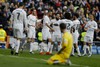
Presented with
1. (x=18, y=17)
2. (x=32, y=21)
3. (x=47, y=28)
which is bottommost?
(x=47, y=28)

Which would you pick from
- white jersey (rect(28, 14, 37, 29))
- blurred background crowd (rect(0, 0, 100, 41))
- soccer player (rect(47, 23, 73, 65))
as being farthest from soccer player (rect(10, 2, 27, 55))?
blurred background crowd (rect(0, 0, 100, 41))

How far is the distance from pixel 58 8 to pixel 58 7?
2.90 feet

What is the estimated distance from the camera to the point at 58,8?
36312 millimetres

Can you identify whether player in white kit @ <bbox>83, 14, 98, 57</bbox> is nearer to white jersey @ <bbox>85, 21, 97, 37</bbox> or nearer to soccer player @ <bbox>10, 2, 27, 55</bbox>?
white jersey @ <bbox>85, 21, 97, 37</bbox>

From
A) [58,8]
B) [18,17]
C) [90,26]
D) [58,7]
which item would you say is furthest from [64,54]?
[58,7]

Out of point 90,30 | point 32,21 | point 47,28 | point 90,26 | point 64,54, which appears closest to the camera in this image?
point 64,54

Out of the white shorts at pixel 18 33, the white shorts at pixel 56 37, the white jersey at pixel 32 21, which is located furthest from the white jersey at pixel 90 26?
the white shorts at pixel 18 33

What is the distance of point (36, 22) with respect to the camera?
26422 mm

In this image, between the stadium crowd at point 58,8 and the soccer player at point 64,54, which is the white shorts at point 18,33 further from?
the stadium crowd at point 58,8

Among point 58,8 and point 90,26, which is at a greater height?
point 58,8

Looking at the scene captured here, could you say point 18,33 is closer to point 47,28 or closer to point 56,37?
Result: point 47,28

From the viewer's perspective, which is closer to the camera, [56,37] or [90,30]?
[56,37]

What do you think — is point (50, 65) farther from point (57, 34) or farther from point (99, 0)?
point (99, 0)

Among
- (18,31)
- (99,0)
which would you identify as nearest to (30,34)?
(18,31)
